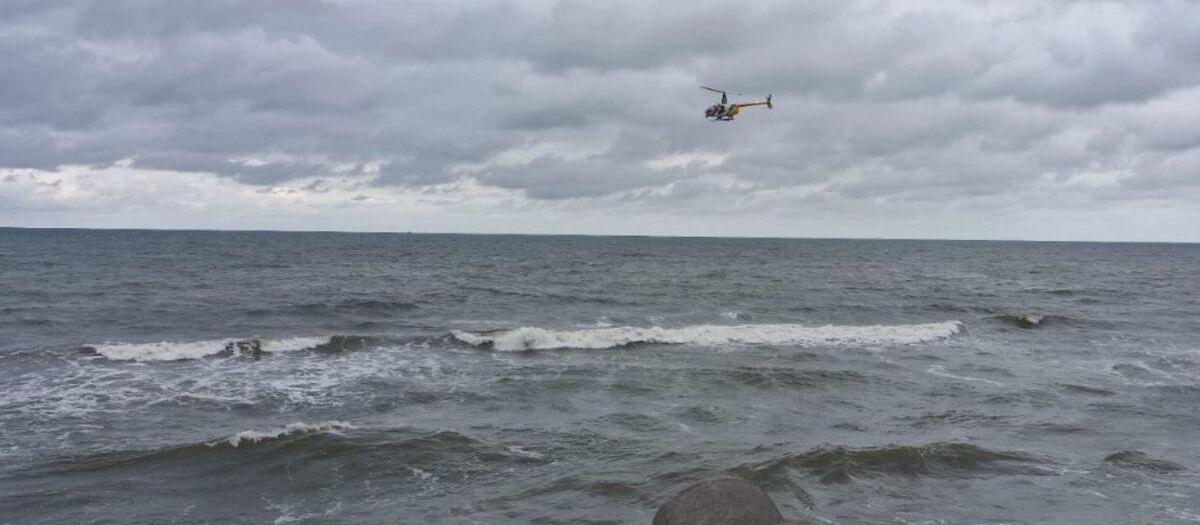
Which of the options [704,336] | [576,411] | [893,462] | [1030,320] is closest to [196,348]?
[576,411]

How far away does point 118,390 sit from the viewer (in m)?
22.4

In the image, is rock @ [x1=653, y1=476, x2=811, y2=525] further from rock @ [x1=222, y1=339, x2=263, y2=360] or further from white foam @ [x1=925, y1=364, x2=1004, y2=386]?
rock @ [x1=222, y1=339, x2=263, y2=360]

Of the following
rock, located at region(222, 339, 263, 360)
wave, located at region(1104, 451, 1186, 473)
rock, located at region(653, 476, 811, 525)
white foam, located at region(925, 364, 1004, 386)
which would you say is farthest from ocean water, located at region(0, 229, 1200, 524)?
rock, located at region(653, 476, 811, 525)

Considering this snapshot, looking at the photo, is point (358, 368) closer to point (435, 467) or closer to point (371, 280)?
point (435, 467)

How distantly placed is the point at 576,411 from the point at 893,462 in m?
7.93

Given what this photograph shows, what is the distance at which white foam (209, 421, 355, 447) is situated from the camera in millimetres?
17016

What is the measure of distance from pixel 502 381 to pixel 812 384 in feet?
31.1

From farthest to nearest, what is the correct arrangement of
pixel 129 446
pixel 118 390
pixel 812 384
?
pixel 812 384, pixel 118 390, pixel 129 446

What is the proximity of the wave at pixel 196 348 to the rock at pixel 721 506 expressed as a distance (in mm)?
24264

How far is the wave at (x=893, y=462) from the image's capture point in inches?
602

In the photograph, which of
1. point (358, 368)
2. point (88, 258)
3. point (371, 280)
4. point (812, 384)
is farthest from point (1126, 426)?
point (88, 258)

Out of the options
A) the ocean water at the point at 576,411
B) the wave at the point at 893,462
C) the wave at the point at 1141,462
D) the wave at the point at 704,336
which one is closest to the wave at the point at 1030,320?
the ocean water at the point at 576,411

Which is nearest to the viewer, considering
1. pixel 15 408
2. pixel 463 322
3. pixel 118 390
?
pixel 15 408

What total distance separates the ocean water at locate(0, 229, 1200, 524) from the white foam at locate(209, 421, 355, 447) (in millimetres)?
67
